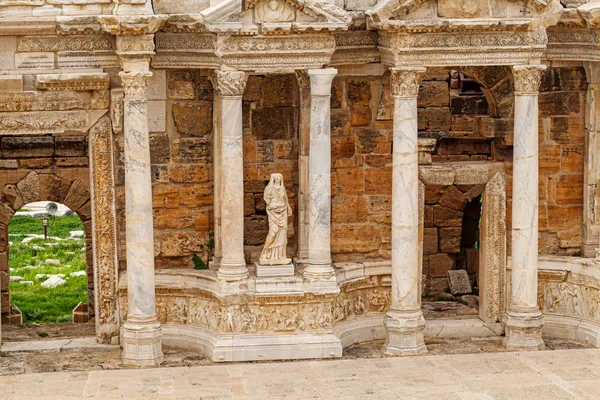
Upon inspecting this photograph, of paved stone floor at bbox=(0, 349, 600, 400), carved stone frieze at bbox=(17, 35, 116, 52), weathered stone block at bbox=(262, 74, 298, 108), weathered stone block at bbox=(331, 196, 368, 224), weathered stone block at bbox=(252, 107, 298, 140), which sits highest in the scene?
carved stone frieze at bbox=(17, 35, 116, 52)

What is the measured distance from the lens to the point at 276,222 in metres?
18.5

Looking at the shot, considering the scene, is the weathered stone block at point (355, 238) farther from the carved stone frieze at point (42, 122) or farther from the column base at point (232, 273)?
the carved stone frieze at point (42, 122)

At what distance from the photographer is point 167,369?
1795 cm

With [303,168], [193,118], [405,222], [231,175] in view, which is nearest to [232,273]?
[231,175]

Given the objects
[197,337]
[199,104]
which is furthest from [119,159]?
[197,337]

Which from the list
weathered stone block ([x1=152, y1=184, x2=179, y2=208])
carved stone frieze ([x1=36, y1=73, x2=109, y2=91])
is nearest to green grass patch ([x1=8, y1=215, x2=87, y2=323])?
weathered stone block ([x1=152, y1=184, x2=179, y2=208])

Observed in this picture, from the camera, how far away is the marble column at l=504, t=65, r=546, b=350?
18531mm

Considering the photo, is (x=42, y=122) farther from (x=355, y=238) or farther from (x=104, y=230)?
(x=355, y=238)

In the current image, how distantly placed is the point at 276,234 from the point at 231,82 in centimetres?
205

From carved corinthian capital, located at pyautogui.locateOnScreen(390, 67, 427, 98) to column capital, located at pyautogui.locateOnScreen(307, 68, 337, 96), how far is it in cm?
78

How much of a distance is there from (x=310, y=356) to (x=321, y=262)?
1207 mm

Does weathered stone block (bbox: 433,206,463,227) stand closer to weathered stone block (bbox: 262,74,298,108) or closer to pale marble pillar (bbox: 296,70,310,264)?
pale marble pillar (bbox: 296,70,310,264)

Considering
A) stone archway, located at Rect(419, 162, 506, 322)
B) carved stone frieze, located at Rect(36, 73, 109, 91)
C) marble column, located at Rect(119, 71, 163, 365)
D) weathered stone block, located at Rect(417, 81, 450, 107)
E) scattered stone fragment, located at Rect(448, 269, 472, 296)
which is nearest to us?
marble column, located at Rect(119, 71, 163, 365)

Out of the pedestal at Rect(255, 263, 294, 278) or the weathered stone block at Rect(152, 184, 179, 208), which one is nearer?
the pedestal at Rect(255, 263, 294, 278)
